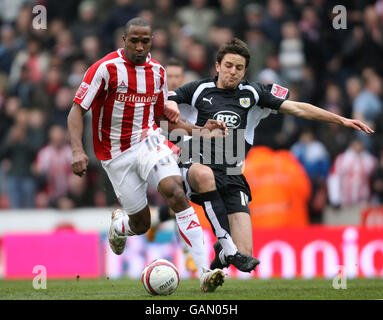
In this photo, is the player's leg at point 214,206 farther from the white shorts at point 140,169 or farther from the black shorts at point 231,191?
the white shorts at point 140,169

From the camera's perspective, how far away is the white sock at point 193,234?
720cm

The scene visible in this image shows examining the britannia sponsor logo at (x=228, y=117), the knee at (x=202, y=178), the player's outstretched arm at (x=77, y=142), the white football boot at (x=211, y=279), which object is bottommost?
the white football boot at (x=211, y=279)

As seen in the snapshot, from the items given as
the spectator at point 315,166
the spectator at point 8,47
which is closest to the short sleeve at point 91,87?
the spectator at point 315,166

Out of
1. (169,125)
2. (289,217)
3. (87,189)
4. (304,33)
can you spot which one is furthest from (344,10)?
(169,125)

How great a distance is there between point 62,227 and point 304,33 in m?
5.49

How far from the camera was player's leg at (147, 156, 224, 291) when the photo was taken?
7.10 m

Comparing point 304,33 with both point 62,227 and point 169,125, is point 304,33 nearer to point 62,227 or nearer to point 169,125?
point 62,227

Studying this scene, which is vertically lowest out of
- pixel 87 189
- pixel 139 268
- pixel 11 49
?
pixel 139 268

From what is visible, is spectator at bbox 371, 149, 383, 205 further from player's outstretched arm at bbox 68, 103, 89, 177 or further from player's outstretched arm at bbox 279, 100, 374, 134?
player's outstretched arm at bbox 68, 103, 89, 177

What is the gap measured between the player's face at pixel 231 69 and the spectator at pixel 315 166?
5455 millimetres

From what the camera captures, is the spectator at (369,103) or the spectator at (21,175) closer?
the spectator at (369,103)

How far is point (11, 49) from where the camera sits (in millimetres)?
15656

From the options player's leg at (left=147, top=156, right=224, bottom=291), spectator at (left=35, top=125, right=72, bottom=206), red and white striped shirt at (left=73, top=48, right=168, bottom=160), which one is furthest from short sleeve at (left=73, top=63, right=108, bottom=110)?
spectator at (left=35, top=125, right=72, bottom=206)

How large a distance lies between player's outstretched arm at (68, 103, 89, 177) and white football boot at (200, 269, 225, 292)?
1360mm
